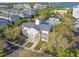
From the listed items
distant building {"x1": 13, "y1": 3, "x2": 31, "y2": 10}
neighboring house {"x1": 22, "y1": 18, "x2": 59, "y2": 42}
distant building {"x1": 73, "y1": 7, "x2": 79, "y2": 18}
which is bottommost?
neighboring house {"x1": 22, "y1": 18, "x2": 59, "y2": 42}

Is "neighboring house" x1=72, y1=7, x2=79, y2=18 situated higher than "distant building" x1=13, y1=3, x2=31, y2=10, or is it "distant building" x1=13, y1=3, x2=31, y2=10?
"distant building" x1=13, y1=3, x2=31, y2=10

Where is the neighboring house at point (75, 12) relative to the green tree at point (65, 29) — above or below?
above

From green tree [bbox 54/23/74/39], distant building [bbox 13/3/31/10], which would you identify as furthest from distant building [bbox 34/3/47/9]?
green tree [bbox 54/23/74/39]

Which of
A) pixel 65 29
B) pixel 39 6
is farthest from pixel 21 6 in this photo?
pixel 65 29

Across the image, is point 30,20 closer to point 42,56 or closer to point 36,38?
point 36,38

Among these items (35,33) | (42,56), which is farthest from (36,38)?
(42,56)

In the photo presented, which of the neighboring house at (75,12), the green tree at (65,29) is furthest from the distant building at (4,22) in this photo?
the neighboring house at (75,12)

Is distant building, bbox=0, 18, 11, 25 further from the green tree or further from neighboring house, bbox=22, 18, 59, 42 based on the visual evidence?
the green tree

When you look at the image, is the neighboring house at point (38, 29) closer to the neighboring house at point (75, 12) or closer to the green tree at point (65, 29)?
the green tree at point (65, 29)
